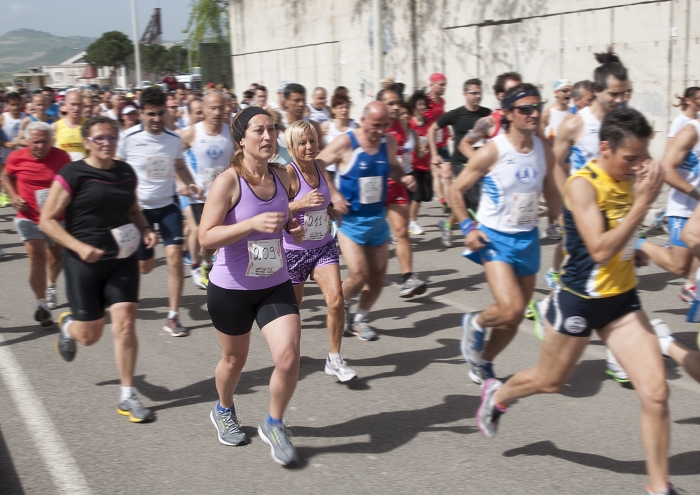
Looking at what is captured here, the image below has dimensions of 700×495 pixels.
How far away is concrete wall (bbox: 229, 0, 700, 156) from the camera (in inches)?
495

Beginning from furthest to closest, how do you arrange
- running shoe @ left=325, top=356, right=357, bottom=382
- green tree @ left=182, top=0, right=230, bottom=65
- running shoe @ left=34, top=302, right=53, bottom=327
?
1. green tree @ left=182, top=0, right=230, bottom=65
2. running shoe @ left=34, top=302, right=53, bottom=327
3. running shoe @ left=325, top=356, right=357, bottom=382

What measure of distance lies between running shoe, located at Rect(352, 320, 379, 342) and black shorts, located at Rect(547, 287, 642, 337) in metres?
2.63

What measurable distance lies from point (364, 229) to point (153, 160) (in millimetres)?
2220

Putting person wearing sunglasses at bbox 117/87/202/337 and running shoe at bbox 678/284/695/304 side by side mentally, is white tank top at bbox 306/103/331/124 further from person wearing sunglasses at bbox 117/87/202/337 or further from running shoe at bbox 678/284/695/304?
running shoe at bbox 678/284/695/304

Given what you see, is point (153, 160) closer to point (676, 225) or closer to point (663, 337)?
→ point (676, 225)

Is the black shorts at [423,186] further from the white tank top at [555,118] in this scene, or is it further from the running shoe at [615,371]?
the running shoe at [615,371]

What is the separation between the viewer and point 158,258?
10.1 metres

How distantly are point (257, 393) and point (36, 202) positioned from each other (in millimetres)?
3017

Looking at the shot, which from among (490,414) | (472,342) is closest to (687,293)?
(472,342)

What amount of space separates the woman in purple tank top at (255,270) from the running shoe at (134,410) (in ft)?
2.88

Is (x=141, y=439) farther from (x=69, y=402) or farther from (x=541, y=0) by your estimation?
(x=541, y=0)

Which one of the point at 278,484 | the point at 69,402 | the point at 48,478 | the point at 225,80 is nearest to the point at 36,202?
the point at 69,402

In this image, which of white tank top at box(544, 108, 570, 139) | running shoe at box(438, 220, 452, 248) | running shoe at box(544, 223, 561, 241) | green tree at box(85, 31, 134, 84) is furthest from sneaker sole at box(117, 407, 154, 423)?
green tree at box(85, 31, 134, 84)

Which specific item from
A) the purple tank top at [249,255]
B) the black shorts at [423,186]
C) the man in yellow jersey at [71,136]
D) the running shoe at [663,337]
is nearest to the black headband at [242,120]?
the purple tank top at [249,255]
